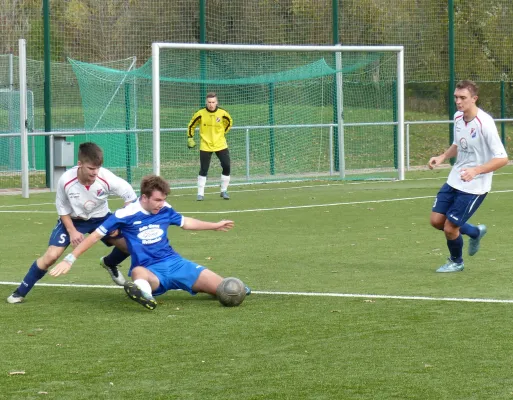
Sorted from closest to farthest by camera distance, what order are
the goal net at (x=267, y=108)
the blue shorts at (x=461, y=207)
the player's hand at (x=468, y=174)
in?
the player's hand at (x=468, y=174) → the blue shorts at (x=461, y=207) → the goal net at (x=267, y=108)

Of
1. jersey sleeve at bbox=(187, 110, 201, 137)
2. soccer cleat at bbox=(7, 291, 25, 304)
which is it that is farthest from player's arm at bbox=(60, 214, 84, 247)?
jersey sleeve at bbox=(187, 110, 201, 137)

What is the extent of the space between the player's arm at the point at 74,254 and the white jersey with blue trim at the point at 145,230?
0.20m

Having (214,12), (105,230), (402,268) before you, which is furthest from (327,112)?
(105,230)

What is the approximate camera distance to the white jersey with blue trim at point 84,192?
875cm

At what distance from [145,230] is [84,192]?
0.71m

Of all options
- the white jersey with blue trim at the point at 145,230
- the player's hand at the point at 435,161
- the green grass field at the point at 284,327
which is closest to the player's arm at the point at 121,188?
the white jersey with blue trim at the point at 145,230

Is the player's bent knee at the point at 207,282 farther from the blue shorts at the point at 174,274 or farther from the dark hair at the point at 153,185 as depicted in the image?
the dark hair at the point at 153,185

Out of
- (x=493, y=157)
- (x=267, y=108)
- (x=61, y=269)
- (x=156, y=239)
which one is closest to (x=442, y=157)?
(x=493, y=157)

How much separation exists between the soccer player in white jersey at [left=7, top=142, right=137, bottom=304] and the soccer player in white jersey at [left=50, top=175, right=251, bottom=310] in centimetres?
39

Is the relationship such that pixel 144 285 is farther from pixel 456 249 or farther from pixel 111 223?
pixel 456 249

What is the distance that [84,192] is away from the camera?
8.78 metres

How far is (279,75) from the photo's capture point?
22422mm

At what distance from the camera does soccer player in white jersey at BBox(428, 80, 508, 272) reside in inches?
386

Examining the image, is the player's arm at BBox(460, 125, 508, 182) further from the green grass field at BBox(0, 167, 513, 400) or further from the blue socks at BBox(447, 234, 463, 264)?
the green grass field at BBox(0, 167, 513, 400)
